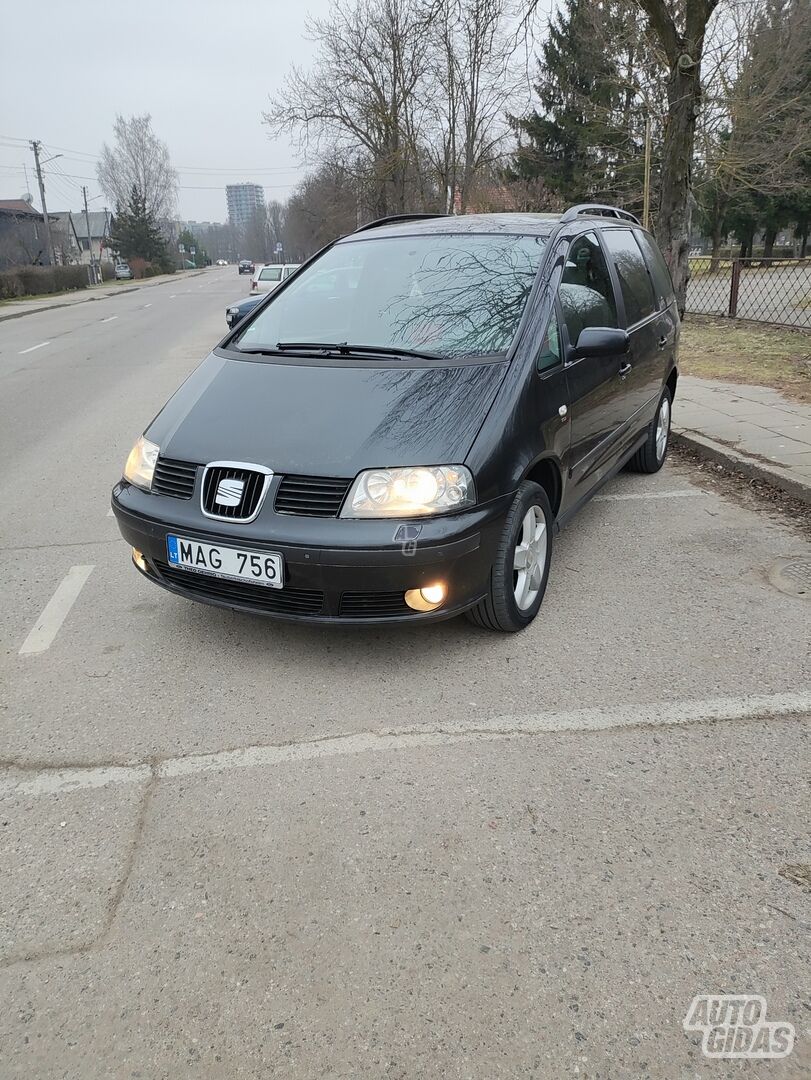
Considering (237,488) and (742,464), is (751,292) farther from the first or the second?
(237,488)

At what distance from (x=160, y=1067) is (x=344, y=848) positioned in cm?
74

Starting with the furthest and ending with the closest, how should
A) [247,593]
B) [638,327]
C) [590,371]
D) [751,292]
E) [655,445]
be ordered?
[751,292] < [655,445] < [638,327] < [590,371] < [247,593]

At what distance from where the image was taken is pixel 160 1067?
1720mm

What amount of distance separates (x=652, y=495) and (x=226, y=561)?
3475mm

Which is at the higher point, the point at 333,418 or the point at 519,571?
the point at 333,418

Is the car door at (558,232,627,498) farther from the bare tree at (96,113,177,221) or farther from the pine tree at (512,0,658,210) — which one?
the bare tree at (96,113,177,221)

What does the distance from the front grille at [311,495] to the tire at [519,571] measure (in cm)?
70

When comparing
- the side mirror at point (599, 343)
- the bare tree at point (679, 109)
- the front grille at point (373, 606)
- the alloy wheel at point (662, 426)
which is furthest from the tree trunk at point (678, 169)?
the front grille at point (373, 606)

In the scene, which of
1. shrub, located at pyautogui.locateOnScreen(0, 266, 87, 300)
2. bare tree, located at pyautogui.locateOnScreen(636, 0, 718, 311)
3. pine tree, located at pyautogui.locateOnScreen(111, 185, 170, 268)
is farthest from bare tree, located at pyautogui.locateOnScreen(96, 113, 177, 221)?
bare tree, located at pyautogui.locateOnScreen(636, 0, 718, 311)

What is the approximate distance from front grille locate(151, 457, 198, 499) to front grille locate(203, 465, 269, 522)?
10 cm

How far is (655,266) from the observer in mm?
5734

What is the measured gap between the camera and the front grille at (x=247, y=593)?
3.04 metres

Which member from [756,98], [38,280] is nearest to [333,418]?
[756,98]

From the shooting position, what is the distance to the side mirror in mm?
3701
